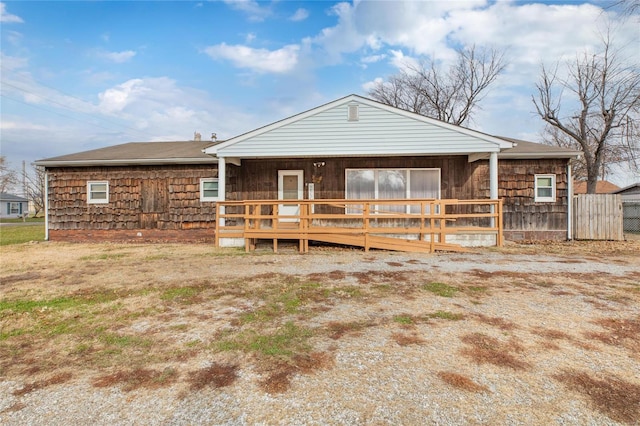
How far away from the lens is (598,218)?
11.0 metres

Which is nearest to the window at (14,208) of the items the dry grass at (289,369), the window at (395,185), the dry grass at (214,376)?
the window at (395,185)

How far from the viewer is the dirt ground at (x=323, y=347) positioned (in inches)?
84.9

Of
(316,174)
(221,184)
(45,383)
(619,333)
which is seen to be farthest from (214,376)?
(316,174)

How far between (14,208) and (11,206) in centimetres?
51

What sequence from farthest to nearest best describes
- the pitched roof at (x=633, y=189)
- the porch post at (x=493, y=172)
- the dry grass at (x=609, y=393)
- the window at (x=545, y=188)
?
the pitched roof at (x=633, y=189), the window at (x=545, y=188), the porch post at (x=493, y=172), the dry grass at (x=609, y=393)

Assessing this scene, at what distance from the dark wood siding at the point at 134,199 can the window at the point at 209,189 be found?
14 centimetres

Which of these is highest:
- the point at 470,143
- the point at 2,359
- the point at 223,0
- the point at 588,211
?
the point at 223,0

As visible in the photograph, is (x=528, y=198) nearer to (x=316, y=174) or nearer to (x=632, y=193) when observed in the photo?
(x=316, y=174)

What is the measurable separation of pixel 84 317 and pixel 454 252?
7807 millimetres

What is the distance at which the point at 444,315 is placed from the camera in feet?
12.6

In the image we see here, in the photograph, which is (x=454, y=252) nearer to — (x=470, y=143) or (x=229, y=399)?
(x=470, y=143)

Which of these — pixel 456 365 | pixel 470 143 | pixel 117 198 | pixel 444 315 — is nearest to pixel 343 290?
pixel 444 315

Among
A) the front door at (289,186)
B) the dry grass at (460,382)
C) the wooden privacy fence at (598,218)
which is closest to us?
the dry grass at (460,382)

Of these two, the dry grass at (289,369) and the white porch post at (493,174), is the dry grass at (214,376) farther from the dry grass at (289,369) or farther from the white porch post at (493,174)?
the white porch post at (493,174)
